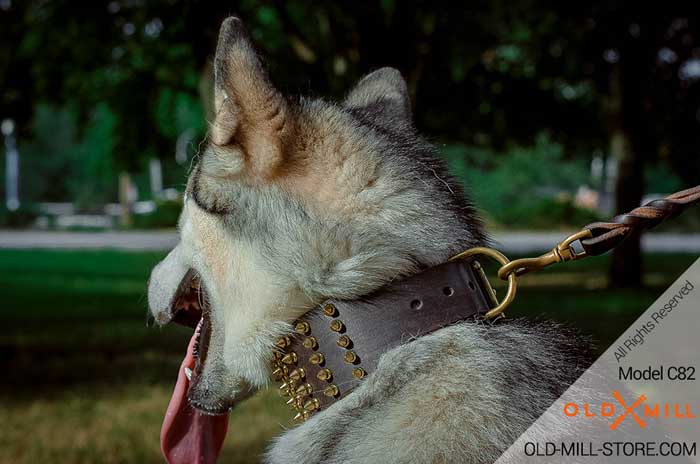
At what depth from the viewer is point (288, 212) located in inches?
92.9

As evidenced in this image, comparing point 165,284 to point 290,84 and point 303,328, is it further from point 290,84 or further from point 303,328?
point 290,84

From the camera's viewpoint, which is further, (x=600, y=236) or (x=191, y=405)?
(x=191, y=405)

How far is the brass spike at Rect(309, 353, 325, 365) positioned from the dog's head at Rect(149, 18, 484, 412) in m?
0.11

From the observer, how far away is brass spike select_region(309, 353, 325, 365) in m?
2.32

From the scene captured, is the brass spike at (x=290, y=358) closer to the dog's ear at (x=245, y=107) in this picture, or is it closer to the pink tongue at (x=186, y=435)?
the dog's ear at (x=245, y=107)

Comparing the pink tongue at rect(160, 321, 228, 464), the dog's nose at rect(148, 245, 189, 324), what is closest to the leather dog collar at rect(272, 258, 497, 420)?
the dog's nose at rect(148, 245, 189, 324)

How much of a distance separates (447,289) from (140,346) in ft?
27.5

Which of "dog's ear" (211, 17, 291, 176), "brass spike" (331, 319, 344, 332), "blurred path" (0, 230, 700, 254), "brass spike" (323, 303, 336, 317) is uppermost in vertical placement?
"blurred path" (0, 230, 700, 254)

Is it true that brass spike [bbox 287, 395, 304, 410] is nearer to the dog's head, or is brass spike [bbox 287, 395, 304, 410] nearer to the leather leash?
the leather leash

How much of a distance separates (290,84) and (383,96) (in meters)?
4.25

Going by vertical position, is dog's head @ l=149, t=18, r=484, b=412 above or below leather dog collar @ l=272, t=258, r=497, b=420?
above

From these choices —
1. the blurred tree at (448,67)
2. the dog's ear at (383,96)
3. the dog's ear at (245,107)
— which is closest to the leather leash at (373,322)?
the dog's ear at (245,107)

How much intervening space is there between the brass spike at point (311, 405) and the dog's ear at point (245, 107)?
0.69 m

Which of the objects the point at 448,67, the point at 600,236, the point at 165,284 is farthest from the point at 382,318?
the point at 448,67
